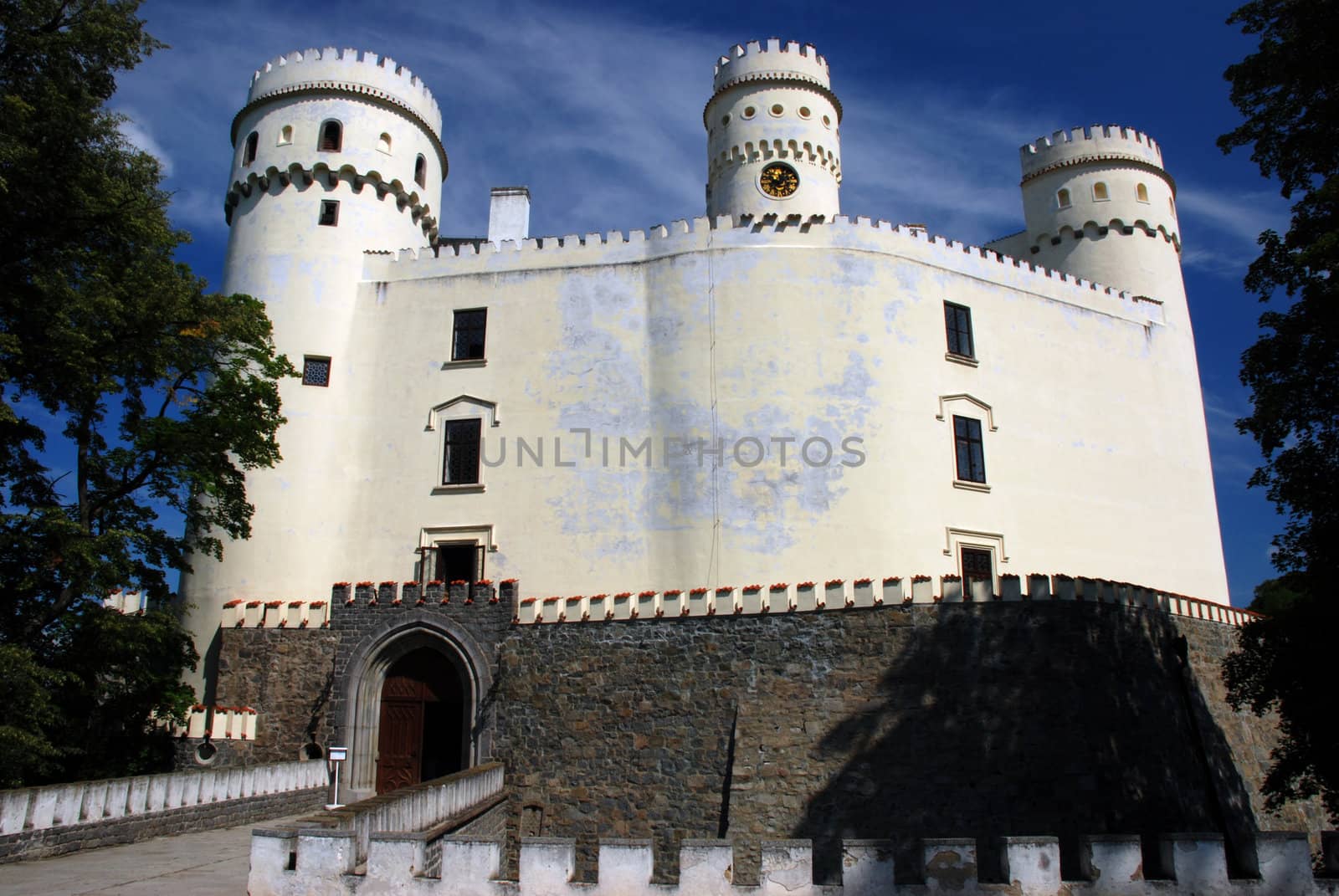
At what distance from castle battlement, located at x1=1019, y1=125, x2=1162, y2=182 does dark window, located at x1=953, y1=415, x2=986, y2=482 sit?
435 inches

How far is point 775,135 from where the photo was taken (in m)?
29.8

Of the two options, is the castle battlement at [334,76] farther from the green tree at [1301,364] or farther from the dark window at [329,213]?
the green tree at [1301,364]

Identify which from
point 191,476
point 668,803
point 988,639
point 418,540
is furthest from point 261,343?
point 988,639

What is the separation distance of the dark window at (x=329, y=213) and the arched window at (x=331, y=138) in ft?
4.56

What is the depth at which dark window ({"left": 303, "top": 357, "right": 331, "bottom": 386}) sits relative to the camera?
83.8 ft

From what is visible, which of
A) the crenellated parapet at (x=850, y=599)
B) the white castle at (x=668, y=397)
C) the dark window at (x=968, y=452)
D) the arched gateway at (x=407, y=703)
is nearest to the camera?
the crenellated parapet at (x=850, y=599)

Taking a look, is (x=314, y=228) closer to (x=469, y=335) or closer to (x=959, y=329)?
(x=469, y=335)

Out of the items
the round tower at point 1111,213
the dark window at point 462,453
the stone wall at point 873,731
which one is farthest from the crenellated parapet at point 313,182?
the round tower at point 1111,213

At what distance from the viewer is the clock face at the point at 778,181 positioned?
29.3 metres

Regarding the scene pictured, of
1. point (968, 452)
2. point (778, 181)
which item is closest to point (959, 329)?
point (968, 452)

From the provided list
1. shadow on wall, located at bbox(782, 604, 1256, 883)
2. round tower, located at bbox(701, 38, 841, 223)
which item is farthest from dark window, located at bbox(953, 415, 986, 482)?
round tower, located at bbox(701, 38, 841, 223)

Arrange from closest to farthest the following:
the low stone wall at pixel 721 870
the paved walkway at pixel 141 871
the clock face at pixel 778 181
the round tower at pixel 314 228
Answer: the low stone wall at pixel 721 870 < the paved walkway at pixel 141 871 < the round tower at pixel 314 228 < the clock face at pixel 778 181

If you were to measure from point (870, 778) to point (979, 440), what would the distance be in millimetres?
11107

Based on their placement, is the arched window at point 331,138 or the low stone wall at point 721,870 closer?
the low stone wall at point 721,870
